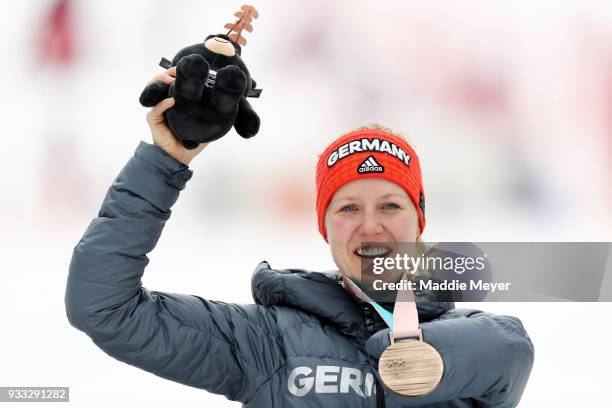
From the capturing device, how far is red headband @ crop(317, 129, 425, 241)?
1.66 metres

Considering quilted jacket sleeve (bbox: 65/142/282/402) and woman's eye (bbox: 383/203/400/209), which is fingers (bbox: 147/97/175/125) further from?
woman's eye (bbox: 383/203/400/209)

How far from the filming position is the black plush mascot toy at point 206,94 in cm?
122

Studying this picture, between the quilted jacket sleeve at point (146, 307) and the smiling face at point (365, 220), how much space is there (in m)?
0.28

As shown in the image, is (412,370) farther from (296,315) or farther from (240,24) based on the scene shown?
(240,24)

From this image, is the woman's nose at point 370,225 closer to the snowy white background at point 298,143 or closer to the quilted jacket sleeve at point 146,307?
the quilted jacket sleeve at point 146,307

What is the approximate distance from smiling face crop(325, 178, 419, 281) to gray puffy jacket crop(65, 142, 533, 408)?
3.7 inches

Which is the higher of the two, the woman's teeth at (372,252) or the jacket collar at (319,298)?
the woman's teeth at (372,252)

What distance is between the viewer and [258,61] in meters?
2.63

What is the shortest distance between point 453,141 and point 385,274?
45.8 inches

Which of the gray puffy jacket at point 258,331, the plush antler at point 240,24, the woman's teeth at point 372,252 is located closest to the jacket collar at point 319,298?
the gray puffy jacket at point 258,331

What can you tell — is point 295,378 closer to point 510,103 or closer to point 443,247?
point 443,247

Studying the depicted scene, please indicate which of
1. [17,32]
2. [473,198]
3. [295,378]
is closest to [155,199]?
[295,378]

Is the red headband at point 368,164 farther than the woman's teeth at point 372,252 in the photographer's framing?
Yes

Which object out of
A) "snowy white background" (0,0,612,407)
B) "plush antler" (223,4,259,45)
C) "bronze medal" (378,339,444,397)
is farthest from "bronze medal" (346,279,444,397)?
"snowy white background" (0,0,612,407)
